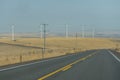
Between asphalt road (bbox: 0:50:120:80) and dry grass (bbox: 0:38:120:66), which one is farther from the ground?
asphalt road (bbox: 0:50:120:80)

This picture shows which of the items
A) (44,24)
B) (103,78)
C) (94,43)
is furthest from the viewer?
(94,43)

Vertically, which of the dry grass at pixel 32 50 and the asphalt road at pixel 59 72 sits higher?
the asphalt road at pixel 59 72

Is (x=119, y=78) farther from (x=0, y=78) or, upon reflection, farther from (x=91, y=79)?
(x=0, y=78)

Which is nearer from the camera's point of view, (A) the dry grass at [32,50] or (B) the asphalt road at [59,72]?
(B) the asphalt road at [59,72]

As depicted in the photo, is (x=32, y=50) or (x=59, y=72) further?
(x=32, y=50)

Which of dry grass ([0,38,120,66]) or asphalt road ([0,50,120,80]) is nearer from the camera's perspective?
asphalt road ([0,50,120,80])

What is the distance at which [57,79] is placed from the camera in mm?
15180

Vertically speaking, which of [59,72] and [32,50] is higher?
[59,72]

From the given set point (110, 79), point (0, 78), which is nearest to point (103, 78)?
point (110, 79)

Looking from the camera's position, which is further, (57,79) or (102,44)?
(102,44)

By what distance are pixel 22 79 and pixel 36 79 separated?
60cm

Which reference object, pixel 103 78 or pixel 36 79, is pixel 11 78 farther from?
pixel 103 78

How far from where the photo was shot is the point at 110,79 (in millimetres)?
15852

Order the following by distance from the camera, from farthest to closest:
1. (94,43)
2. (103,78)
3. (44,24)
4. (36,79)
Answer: (94,43), (44,24), (103,78), (36,79)
